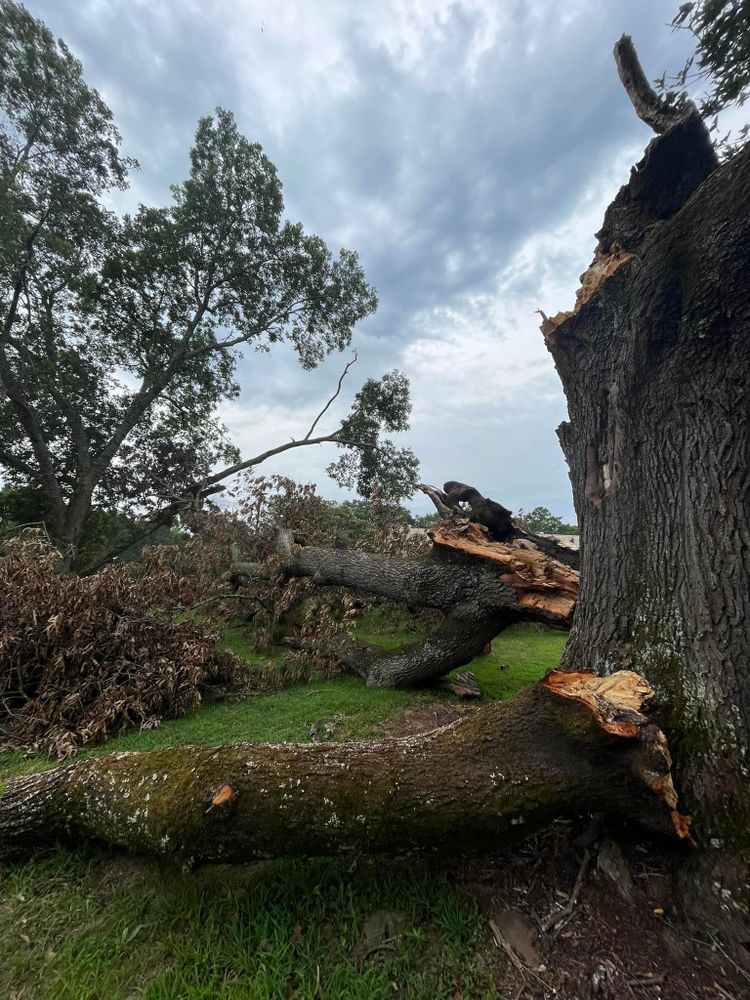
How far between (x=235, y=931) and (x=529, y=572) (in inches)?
138

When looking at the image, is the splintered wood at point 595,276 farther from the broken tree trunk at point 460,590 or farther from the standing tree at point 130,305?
the standing tree at point 130,305

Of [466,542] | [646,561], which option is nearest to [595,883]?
[646,561]

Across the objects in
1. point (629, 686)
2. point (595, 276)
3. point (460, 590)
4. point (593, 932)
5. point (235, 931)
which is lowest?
point (235, 931)

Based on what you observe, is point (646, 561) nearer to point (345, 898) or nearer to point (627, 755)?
point (627, 755)

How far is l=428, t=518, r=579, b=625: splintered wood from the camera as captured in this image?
415cm

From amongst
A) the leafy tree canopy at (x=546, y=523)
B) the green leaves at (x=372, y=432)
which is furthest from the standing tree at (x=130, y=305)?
the leafy tree canopy at (x=546, y=523)

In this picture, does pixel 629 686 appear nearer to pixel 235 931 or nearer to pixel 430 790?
pixel 430 790

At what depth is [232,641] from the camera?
26.9ft

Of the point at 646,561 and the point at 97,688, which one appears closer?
the point at 646,561

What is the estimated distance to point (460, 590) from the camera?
4602 mm

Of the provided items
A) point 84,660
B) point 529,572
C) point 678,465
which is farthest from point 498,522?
point 84,660

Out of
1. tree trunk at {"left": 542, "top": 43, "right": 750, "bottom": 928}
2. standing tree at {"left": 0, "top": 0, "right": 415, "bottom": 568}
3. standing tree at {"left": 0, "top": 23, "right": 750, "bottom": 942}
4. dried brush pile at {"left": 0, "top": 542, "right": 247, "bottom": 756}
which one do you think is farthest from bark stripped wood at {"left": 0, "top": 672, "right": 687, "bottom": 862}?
standing tree at {"left": 0, "top": 0, "right": 415, "bottom": 568}

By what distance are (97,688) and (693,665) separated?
4.91 metres

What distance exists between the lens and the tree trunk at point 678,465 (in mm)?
1860
